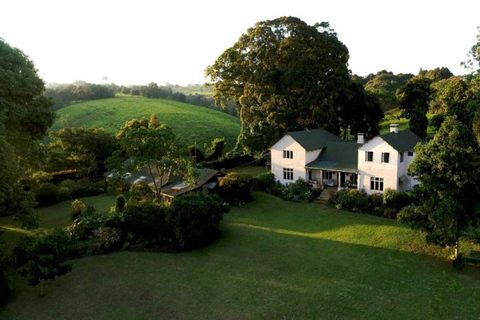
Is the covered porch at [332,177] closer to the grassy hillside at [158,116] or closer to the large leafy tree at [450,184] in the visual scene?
the large leafy tree at [450,184]

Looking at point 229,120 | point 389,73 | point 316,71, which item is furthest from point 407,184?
point 389,73

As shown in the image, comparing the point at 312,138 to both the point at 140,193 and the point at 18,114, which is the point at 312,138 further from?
the point at 18,114

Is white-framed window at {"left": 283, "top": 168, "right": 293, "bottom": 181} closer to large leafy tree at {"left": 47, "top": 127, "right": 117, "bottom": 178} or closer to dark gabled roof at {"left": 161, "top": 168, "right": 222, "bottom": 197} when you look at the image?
dark gabled roof at {"left": 161, "top": 168, "right": 222, "bottom": 197}

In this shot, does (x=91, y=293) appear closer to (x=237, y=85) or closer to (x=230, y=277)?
(x=230, y=277)

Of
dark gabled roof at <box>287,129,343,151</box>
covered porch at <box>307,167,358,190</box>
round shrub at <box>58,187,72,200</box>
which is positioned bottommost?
round shrub at <box>58,187,72,200</box>

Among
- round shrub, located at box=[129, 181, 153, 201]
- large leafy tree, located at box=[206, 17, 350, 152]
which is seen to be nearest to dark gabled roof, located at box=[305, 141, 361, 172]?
large leafy tree, located at box=[206, 17, 350, 152]

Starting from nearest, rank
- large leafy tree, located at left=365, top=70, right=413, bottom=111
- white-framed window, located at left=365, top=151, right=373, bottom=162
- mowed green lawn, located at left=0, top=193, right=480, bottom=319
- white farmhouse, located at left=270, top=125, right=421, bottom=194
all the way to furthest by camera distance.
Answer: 1. mowed green lawn, located at left=0, top=193, right=480, bottom=319
2. white farmhouse, located at left=270, top=125, right=421, bottom=194
3. white-framed window, located at left=365, top=151, right=373, bottom=162
4. large leafy tree, located at left=365, top=70, right=413, bottom=111

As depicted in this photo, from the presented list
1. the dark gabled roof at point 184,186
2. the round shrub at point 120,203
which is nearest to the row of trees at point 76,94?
the dark gabled roof at point 184,186
